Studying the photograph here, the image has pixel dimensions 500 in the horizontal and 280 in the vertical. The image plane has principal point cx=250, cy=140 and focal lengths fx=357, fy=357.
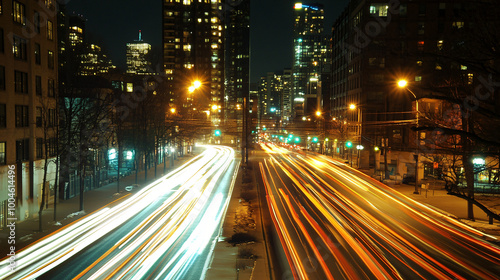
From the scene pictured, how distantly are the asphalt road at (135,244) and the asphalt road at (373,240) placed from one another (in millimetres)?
3750

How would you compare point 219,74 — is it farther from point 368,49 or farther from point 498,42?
point 498,42

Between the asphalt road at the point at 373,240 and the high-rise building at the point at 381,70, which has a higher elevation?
the high-rise building at the point at 381,70

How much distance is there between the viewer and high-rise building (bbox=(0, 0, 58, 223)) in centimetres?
2091

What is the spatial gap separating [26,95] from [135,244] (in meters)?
14.5

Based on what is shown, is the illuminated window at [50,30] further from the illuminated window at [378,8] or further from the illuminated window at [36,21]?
the illuminated window at [378,8]

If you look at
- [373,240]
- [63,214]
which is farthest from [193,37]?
[373,240]

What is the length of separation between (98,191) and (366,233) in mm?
22860

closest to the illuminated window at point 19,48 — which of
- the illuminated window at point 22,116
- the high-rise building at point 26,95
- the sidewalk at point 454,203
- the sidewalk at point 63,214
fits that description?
the high-rise building at point 26,95

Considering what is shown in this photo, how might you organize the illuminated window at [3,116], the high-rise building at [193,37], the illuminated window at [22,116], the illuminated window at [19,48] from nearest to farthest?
the illuminated window at [3,116], the illuminated window at [19,48], the illuminated window at [22,116], the high-rise building at [193,37]

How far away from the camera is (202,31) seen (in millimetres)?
124812

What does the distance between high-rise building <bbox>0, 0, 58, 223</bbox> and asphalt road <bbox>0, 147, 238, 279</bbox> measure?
528cm

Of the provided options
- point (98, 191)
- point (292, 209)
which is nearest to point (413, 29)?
point (292, 209)

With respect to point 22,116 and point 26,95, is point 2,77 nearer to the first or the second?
point 26,95

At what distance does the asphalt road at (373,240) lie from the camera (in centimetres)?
1232
